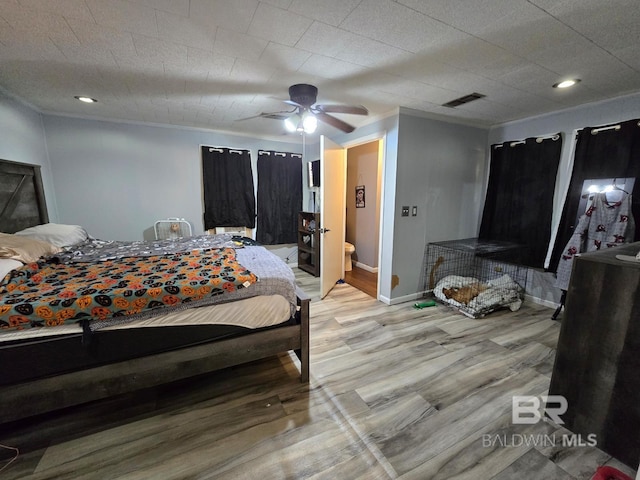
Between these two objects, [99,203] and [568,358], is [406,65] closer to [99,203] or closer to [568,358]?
[568,358]

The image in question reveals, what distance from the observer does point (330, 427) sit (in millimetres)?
1554

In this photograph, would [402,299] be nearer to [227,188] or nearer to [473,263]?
[473,263]

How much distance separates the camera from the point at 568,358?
1.55 meters

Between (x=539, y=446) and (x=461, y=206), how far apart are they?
9.18ft

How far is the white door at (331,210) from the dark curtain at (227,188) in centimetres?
152

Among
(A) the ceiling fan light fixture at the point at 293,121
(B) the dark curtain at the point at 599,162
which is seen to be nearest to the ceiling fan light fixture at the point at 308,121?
(A) the ceiling fan light fixture at the point at 293,121

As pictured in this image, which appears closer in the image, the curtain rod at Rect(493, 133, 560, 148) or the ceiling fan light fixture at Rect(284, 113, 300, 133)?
the ceiling fan light fixture at Rect(284, 113, 300, 133)

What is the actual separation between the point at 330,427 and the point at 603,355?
5.14ft

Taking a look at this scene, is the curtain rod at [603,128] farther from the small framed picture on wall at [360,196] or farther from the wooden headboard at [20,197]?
the wooden headboard at [20,197]

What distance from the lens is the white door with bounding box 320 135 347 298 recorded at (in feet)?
10.9

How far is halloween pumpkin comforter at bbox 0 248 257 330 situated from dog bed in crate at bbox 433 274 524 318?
8.35ft

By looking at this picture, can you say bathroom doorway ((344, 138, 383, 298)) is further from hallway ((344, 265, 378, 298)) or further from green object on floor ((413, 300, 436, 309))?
green object on floor ((413, 300, 436, 309))

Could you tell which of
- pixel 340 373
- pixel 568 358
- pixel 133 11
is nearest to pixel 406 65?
pixel 133 11

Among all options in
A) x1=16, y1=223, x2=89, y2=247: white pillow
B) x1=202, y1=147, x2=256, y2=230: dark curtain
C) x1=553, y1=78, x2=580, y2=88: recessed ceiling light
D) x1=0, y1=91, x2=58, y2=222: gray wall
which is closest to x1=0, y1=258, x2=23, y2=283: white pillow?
x1=16, y1=223, x2=89, y2=247: white pillow
